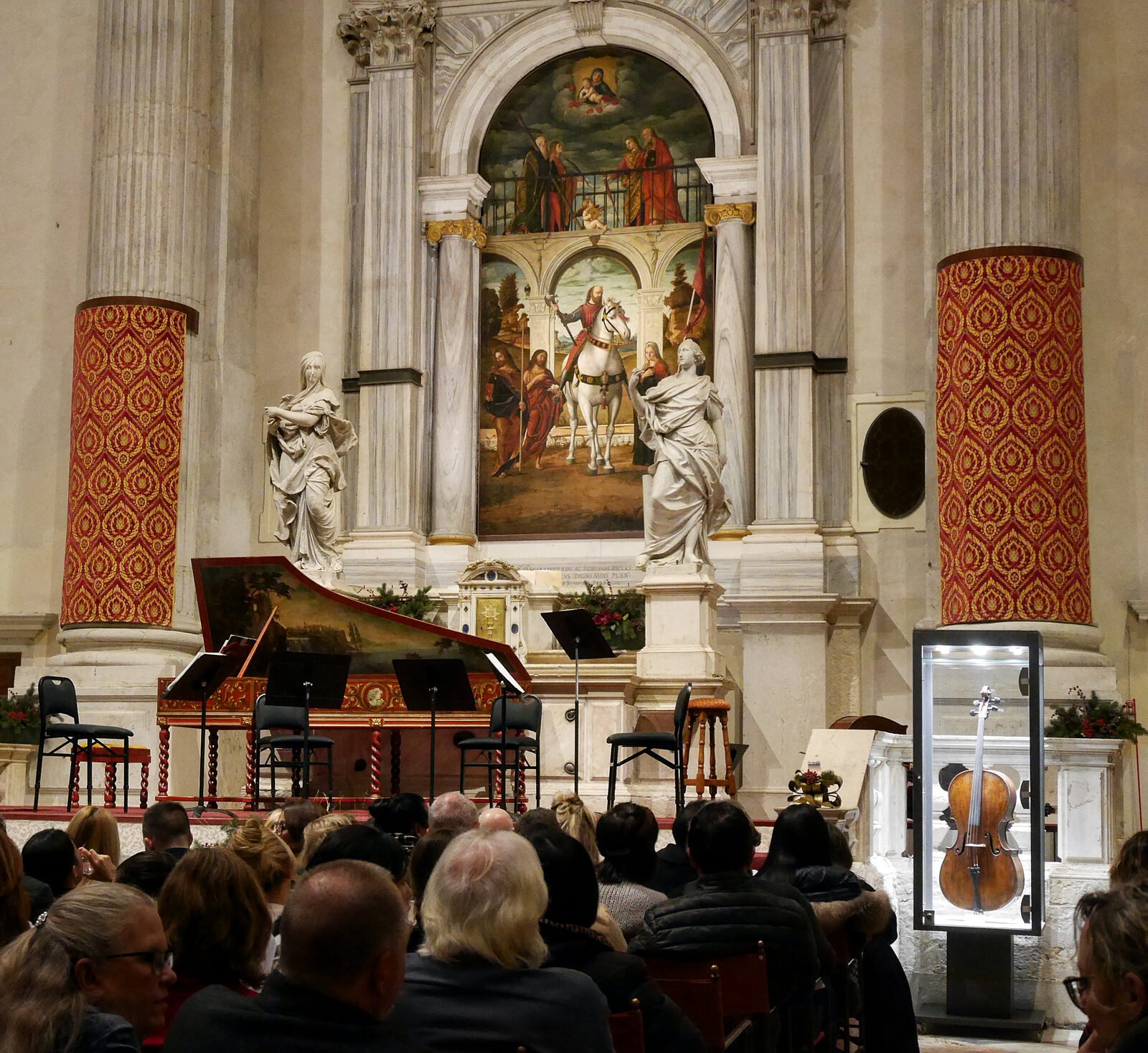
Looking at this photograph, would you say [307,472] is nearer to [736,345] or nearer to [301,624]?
[301,624]

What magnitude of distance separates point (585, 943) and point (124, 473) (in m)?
11.2

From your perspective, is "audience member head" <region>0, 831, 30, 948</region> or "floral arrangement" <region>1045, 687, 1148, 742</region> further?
"floral arrangement" <region>1045, 687, 1148, 742</region>

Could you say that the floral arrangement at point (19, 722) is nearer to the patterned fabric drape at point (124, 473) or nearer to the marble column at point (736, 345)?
the patterned fabric drape at point (124, 473)

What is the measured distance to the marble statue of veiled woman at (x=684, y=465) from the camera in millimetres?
12867

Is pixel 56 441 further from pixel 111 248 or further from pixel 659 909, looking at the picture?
pixel 659 909

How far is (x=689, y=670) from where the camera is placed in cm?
1262

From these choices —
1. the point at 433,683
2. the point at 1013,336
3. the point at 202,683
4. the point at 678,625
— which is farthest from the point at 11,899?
the point at 1013,336

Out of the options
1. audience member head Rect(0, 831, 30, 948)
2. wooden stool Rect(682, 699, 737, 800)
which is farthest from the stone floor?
audience member head Rect(0, 831, 30, 948)

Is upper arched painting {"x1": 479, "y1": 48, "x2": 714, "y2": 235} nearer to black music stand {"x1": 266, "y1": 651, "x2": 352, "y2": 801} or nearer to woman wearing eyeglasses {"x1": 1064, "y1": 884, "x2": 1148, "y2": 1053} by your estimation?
black music stand {"x1": 266, "y1": 651, "x2": 352, "y2": 801}

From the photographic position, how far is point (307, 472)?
520 inches

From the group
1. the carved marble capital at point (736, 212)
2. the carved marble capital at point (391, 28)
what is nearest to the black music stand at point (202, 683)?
the carved marble capital at point (736, 212)

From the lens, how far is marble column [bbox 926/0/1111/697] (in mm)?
12180

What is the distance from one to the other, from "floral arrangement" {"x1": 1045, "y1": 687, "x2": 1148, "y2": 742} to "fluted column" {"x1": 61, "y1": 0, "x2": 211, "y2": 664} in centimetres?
704

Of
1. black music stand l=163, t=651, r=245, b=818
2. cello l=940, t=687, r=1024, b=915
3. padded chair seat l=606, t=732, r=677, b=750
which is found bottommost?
cello l=940, t=687, r=1024, b=915
